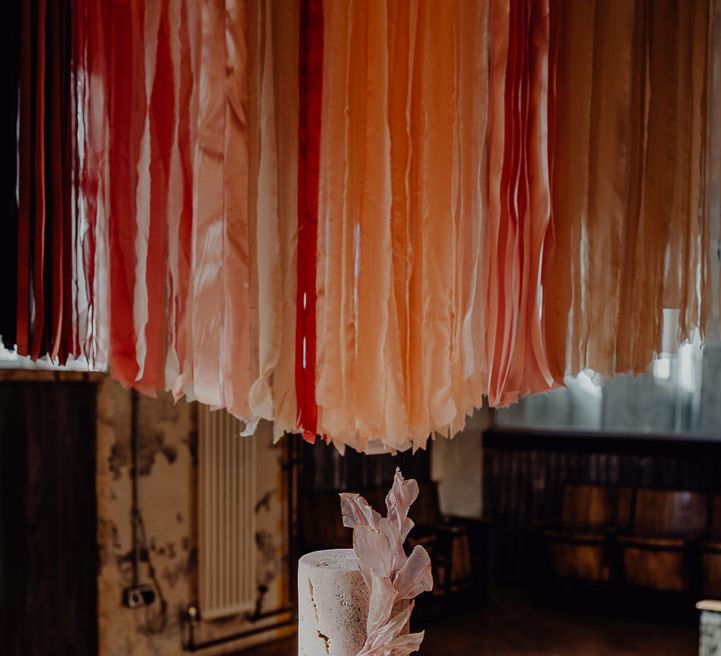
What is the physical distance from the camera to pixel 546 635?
554 centimetres

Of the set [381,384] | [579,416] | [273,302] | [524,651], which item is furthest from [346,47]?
[579,416]

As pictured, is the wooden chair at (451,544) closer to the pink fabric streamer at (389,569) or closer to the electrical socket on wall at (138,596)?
the electrical socket on wall at (138,596)

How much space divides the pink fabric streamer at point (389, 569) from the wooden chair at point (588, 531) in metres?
5.11

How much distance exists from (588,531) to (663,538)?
555 mm

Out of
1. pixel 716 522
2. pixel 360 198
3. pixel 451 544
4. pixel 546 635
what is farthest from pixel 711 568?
pixel 360 198

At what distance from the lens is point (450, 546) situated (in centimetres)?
589

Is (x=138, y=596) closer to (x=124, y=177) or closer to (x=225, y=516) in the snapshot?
(x=225, y=516)

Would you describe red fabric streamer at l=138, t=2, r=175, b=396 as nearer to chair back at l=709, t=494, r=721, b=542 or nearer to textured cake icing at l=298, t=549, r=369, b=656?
textured cake icing at l=298, t=549, r=369, b=656

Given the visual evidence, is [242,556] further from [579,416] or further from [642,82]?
[642,82]

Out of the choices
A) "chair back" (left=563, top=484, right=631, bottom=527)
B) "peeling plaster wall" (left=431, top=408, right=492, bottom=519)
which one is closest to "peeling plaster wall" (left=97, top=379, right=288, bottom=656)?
"peeling plaster wall" (left=431, top=408, right=492, bottom=519)

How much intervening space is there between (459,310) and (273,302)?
38cm

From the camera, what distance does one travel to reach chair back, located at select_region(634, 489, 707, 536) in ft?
20.3

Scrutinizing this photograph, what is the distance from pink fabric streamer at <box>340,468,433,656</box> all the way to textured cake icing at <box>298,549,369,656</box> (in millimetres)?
17

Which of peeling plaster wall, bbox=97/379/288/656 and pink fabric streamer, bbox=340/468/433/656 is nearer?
pink fabric streamer, bbox=340/468/433/656
